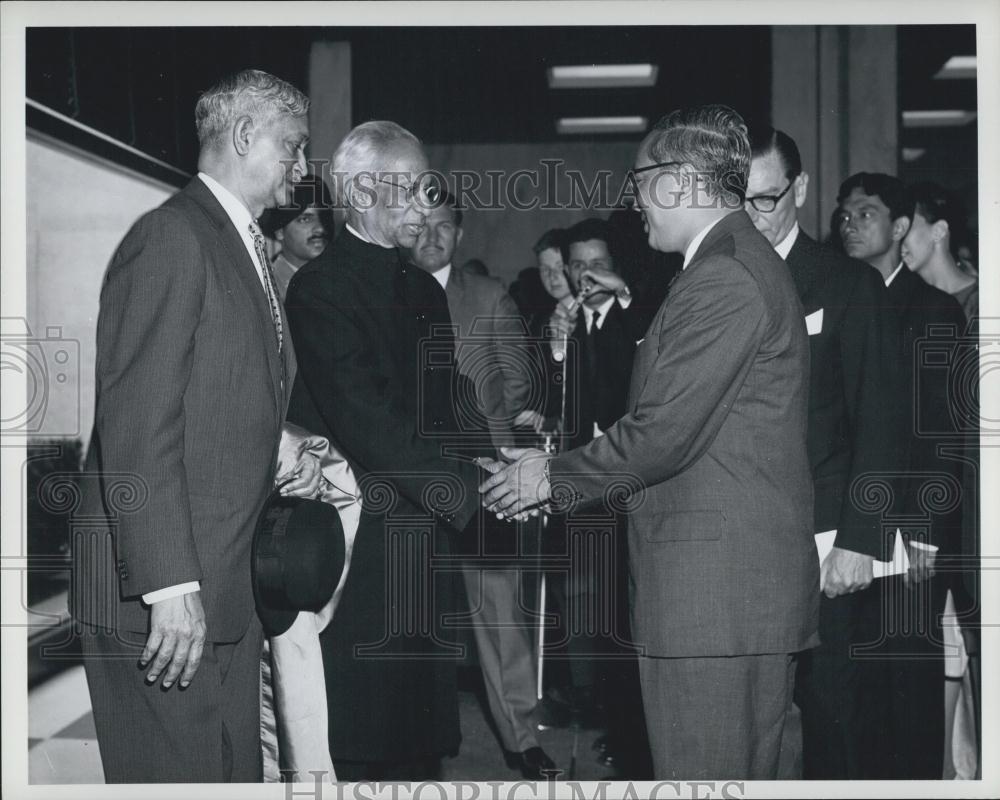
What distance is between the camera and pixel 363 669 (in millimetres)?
2822

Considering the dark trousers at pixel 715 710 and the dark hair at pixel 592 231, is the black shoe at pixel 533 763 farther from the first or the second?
the dark hair at pixel 592 231

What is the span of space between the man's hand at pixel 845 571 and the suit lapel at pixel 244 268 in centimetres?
156

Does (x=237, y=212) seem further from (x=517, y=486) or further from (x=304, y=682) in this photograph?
(x=304, y=682)

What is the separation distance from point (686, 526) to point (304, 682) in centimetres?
112

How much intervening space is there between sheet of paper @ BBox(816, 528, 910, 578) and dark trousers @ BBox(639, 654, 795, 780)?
1.78 feet

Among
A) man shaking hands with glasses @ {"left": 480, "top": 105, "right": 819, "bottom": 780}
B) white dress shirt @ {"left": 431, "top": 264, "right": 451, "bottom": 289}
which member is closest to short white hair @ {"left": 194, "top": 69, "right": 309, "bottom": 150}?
man shaking hands with glasses @ {"left": 480, "top": 105, "right": 819, "bottom": 780}

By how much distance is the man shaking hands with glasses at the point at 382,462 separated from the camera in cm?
276

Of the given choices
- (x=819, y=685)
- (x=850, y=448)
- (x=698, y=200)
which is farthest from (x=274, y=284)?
(x=819, y=685)

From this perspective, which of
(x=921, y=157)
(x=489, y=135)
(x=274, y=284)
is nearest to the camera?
(x=274, y=284)

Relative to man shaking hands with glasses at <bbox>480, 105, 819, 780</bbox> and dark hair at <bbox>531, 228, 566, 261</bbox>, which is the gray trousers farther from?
dark hair at <bbox>531, 228, 566, 261</bbox>

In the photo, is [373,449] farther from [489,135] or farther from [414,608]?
[489,135]

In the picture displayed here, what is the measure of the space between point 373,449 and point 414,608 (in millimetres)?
450

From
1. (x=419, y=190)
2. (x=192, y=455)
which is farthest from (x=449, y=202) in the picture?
(x=192, y=455)

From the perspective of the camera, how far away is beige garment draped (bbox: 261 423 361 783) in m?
2.79
